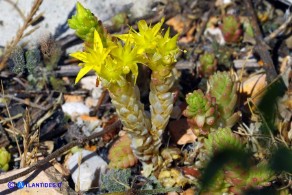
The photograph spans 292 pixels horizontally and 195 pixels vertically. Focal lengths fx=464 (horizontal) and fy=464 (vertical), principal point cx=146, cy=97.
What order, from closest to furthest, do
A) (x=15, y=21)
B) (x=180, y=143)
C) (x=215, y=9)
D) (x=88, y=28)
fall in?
(x=88, y=28) → (x=180, y=143) → (x=15, y=21) → (x=215, y=9)

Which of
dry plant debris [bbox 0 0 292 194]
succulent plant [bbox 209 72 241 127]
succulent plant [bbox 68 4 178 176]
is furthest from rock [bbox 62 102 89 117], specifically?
succulent plant [bbox 209 72 241 127]

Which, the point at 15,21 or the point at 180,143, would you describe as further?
the point at 15,21

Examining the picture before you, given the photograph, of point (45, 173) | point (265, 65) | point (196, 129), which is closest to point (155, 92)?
point (196, 129)

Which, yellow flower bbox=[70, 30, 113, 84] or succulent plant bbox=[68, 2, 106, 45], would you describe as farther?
succulent plant bbox=[68, 2, 106, 45]

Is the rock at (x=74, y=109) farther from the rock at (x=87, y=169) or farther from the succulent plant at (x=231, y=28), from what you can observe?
the succulent plant at (x=231, y=28)

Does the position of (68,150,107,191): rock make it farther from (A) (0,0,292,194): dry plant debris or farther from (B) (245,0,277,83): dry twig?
(B) (245,0,277,83): dry twig

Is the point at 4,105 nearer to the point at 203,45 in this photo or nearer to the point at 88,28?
the point at 88,28
